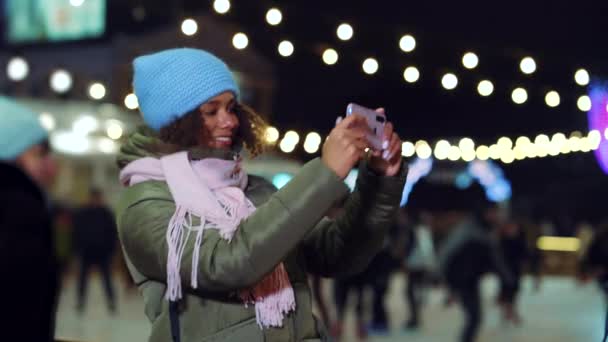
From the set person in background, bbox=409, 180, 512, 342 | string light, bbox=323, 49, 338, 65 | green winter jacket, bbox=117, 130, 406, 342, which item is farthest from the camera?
person in background, bbox=409, 180, 512, 342

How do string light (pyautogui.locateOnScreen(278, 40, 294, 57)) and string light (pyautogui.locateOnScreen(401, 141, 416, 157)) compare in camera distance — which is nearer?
string light (pyautogui.locateOnScreen(401, 141, 416, 157))

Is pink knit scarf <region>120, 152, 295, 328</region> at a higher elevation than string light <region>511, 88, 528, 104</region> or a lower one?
lower

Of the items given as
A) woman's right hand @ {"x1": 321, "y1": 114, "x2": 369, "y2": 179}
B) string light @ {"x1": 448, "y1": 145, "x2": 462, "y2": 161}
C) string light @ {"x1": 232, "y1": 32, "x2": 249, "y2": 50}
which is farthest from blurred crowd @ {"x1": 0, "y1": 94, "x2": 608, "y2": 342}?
string light @ {"x1": 232, "y1": 32, "x2": 249, "y2": 50}

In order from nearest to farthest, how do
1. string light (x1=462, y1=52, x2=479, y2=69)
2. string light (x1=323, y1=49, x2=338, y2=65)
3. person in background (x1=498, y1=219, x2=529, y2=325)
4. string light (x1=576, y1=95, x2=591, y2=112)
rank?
string light (x1=576, y1=95, x2=591, y2=112) → string light (x1=462, y1=52, x2=479, y2=69) → string light (x1=323, y1=49, x2=338, y2=65) → person in background (x1=498, y1=219, x2=529, y2=325)

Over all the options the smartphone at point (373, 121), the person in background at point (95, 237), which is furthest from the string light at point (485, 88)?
the person in background at point (95, 237)

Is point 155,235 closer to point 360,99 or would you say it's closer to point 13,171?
point 13,171

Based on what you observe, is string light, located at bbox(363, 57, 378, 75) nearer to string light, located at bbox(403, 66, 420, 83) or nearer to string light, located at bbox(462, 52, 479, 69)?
string light, located at bbox(403, 66, 420, 83)

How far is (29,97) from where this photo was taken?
19406mm

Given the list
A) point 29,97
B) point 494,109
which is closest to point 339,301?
point 494,109

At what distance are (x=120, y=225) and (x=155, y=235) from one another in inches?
5.2

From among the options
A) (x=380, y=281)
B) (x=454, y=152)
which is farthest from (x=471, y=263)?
(x=454, y=152)

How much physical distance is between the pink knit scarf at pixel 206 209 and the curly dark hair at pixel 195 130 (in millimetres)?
48

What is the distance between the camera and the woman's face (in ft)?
6.63

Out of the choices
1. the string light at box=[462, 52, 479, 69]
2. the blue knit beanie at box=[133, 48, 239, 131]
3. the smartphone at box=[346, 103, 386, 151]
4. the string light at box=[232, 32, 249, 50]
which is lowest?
the smartphone at box=[346, 103, 386, 151]
